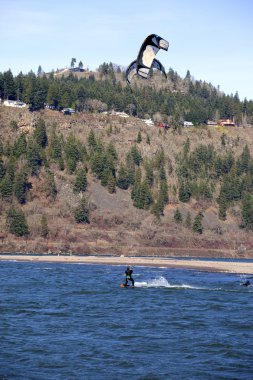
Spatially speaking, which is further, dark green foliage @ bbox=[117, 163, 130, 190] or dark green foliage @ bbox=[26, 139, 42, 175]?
dark green foliage @ bbox=[117, 163, 130, 190]

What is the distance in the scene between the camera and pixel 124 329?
130 ft

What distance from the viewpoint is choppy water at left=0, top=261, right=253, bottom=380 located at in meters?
29.7

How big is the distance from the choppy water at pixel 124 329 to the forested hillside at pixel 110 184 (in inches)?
2676

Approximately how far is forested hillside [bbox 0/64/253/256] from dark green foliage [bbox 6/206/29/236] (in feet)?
0.61

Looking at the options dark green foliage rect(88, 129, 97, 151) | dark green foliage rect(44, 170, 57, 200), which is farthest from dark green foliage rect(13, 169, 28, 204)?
dark green foliage rect(88, 129, 97, 151)

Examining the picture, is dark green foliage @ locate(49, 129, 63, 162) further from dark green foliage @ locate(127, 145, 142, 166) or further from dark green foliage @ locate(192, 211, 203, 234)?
dark green foliage @ locate(192, 211, 203, 234)

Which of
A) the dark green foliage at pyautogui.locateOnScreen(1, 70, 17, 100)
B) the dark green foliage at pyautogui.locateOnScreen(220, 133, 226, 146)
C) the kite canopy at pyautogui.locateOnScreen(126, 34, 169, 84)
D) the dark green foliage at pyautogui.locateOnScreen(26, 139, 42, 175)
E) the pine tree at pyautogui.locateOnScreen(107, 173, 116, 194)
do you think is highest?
the dark green foliage at pyautogui.locateOnScreen(1, 70, 17, 100)

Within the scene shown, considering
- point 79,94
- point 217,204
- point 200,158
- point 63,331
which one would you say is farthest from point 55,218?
point 63,331

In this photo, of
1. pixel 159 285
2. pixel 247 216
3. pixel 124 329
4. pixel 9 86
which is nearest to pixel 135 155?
pixel 247 216

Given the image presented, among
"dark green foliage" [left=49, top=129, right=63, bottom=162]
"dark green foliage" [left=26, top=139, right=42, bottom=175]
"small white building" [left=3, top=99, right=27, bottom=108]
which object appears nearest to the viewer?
"dark green foliage" [left=26, top=139, right=42, bottom=175]

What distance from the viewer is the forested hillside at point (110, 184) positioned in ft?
447

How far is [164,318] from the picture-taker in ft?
145

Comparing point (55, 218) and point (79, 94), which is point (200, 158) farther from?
point (55, 218)

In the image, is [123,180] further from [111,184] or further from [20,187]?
[20,187]
